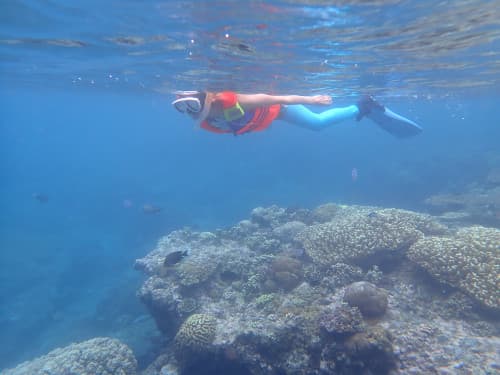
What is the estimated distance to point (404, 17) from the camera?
1102cm

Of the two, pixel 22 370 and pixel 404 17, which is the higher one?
pixel 404 17

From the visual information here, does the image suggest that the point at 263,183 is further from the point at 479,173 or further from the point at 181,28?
the point at 181,28

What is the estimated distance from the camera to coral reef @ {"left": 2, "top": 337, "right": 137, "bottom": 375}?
9.80 metres

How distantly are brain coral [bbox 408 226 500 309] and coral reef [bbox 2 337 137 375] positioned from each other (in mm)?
9402

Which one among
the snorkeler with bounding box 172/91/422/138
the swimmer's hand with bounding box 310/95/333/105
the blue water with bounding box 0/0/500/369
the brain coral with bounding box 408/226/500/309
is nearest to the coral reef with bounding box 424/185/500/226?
the blue water with bounding box 0/0/500/369

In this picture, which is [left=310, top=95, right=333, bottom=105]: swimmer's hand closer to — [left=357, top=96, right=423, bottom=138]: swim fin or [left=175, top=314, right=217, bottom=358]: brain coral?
[left=357, top=96, right=423, bottom=138]: swim fin

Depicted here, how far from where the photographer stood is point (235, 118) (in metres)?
7.32

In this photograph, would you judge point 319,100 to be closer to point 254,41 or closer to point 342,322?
point 342,322

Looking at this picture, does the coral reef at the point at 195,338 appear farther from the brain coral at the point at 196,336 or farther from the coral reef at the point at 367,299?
the coral reef at the point at 367,299

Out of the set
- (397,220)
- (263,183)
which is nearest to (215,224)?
(263,183)

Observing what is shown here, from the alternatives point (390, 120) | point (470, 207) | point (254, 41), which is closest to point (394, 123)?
point (390, 120)

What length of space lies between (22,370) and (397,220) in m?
13.2

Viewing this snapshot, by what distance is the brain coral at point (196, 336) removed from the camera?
8.24m

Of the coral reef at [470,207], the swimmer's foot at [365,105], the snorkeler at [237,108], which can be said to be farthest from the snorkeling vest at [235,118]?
the coral reef at [470,207]
